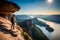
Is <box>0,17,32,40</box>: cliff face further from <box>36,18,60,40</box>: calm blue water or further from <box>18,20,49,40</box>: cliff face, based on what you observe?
<box>36,18,60,40</box>: calm blue water

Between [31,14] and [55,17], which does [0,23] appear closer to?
[31,14]

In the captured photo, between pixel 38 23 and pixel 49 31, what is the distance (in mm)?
221

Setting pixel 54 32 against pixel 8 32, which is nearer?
pixel 8 32

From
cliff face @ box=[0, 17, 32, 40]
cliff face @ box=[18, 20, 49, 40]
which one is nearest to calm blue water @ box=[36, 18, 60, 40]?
cliff face @ box=[18, 20, 49, 40]

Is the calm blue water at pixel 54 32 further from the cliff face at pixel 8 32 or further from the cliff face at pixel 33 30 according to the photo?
the cliff face at pixel 8 32

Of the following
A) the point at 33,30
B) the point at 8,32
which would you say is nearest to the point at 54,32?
the point at 33,30

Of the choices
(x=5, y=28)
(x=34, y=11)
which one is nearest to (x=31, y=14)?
(x=34, y=11)

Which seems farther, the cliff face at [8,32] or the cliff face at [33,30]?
the cliff face at [33,30]

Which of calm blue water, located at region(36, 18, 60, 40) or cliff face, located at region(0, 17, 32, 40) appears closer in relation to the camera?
cliff face, located at region(0, 17, 32, 40)

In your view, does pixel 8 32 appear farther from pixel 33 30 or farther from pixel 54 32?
pixel 54 32

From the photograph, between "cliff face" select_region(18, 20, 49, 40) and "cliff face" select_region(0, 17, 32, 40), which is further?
"cliff face" select_region(18, 20, 49, 40)

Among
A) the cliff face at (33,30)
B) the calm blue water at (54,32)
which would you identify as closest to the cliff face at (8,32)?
the cliff face at (33,30)

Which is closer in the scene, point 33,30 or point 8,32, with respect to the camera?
point 8,32

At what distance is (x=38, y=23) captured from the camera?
2604 millimetres
